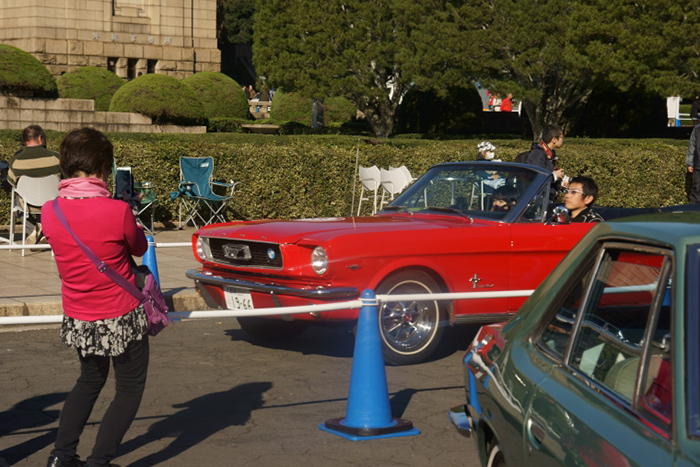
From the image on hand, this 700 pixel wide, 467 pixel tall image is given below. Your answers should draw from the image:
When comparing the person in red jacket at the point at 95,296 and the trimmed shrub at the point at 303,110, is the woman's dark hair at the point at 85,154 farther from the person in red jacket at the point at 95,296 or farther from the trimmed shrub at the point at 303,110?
the trimmed shrub at the point at 303,110

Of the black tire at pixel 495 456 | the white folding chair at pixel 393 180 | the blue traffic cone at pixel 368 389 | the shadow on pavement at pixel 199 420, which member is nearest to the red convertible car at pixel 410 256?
the shadow on pavement at pixel 199 420

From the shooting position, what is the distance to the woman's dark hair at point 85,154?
15.5ft

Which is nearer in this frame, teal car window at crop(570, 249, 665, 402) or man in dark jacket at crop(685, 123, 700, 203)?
teal car window at crop(570, 249, 665, 402)

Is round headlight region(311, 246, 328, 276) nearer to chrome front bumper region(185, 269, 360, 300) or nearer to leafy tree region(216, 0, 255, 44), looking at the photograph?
chrome front bumper region(185, 269, 360, 300)

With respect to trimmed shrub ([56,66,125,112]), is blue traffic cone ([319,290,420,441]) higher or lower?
lower

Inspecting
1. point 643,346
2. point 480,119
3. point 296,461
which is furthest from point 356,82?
point 643,346

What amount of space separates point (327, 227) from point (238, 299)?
2.81ft

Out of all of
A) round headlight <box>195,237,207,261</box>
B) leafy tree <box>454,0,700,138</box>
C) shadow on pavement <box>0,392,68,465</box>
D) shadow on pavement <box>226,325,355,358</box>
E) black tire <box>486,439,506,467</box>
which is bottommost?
shadow on pavement <box>226,325,355,358</box>

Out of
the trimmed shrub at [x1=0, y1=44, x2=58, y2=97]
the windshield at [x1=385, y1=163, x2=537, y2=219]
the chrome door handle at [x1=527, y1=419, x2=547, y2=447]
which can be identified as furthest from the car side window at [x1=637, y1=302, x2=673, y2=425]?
the trimmed shrub at [x1=0, y1=44, x2=58, y2=97]

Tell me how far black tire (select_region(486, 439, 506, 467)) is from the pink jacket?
1.80m

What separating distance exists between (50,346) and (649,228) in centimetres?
619

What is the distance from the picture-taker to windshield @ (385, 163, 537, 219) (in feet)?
27.2

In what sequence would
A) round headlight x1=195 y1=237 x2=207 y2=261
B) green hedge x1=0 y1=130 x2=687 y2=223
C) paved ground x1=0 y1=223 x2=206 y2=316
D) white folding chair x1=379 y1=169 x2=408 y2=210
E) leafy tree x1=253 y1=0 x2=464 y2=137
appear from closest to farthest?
round headlight x1=195 y1=237 x2=207 y2=261, paved ground x1=0 y1=223 x2=206 y2=316, white folding chair x1=379 y1=169 x2=408 y2=210, green hedge x1=0 y1=130 x2=687 y2=223, leafy tree x1=253 y1=0 x2=464 y2=137

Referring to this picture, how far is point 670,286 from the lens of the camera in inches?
114
